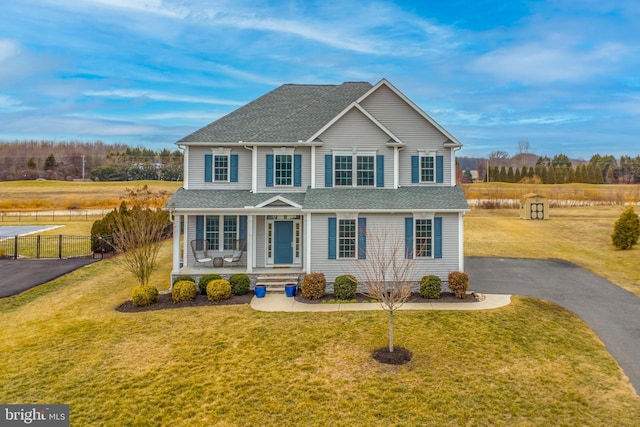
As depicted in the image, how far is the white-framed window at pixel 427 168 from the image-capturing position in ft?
59.3

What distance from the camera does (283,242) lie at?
17922mm

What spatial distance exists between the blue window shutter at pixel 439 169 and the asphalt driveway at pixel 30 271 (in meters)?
20.0

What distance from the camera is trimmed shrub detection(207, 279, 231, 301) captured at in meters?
14.8

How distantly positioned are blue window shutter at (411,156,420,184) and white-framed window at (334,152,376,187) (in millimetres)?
2018

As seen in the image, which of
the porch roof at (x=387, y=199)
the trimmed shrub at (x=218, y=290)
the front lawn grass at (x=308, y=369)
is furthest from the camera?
the porch roof at (x=387, y=199)

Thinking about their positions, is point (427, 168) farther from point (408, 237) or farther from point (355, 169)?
point (408, 237)

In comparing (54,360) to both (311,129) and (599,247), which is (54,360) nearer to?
(311,129)

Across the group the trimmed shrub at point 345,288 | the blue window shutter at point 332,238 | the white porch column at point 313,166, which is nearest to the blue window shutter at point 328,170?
the white porch column at point 313,166

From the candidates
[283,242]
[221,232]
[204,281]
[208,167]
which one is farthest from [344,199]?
[208,167]

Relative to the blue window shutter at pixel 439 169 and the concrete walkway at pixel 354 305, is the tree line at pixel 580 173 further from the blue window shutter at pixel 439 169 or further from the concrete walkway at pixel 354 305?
the concrete walkway at pixel 354 305

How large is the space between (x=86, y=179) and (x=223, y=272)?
360 feet

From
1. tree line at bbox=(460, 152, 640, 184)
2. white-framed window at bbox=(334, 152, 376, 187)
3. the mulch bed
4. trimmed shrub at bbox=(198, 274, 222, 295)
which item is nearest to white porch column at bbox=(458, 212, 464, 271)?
the mulch bed

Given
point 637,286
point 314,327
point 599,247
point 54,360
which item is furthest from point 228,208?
point 599,247

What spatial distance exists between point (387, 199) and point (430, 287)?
428cm
